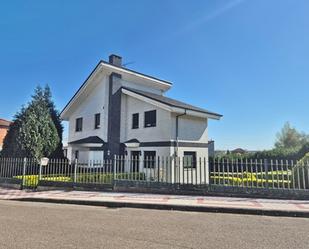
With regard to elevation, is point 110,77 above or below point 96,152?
above

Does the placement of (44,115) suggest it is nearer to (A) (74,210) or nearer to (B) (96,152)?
(B) (96,152)

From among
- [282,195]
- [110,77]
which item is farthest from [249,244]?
[110,77]

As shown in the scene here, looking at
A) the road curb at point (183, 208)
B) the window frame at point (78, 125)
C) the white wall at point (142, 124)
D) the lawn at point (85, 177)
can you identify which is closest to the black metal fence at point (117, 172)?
the lawn at point (85, 177)

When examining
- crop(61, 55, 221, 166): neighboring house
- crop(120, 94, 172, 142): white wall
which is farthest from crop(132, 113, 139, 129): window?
crop(120, 94, 172, 142): white wall

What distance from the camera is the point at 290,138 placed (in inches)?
2058

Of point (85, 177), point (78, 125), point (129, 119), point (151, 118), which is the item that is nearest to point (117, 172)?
point (85, 177)

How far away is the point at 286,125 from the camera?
181 feet

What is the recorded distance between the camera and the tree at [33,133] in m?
16.1

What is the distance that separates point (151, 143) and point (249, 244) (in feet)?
42.3

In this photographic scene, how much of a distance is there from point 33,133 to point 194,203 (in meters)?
12.1

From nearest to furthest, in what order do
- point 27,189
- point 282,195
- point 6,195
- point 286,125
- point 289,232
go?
point 289,232 < point 282,195 < point 6,195 < point 27,189 < point 286,125

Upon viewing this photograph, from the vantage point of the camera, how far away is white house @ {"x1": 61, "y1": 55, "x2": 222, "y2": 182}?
56.1ft

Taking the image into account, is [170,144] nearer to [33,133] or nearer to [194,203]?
[194,203]

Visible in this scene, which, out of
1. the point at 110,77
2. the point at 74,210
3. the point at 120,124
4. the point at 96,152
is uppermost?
the point at 110,77
